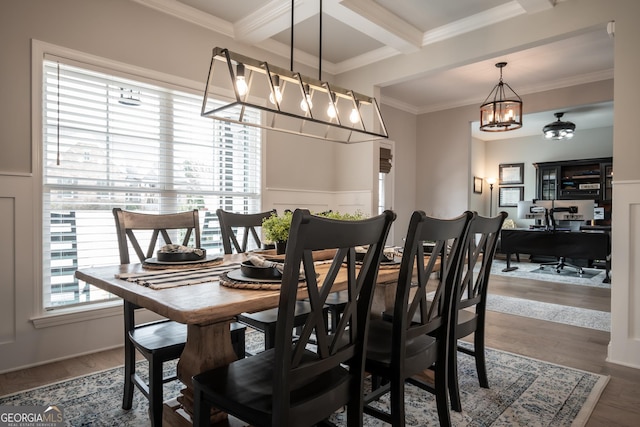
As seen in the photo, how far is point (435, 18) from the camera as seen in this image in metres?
3.44

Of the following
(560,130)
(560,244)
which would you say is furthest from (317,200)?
(560,130)

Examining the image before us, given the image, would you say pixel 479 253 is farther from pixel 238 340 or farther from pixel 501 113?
→ pixel 501 113

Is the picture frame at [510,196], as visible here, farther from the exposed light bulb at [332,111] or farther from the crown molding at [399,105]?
the exposed light bulb at [332,111]

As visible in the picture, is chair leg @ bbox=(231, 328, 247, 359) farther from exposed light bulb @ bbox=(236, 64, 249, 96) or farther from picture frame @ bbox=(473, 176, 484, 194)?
picture frame @ bbox=(473, 176, 484, 194)

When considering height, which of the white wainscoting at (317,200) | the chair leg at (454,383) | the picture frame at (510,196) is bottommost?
the chair leg at (454,383)

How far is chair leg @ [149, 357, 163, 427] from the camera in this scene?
1.52 m

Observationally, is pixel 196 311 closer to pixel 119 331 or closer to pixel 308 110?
pixel 308 110

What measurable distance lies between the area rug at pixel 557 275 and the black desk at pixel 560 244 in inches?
7.2

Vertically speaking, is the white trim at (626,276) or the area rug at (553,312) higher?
the white trim at (626,276)

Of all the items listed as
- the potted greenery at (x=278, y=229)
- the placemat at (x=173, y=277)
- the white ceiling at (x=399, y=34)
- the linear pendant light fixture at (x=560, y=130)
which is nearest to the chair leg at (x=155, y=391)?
the placemat at (x=173, y=277)

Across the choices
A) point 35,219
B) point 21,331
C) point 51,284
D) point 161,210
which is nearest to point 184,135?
point 161,210

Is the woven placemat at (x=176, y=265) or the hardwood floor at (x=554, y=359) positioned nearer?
the woven placemat at (x=176, y=265)

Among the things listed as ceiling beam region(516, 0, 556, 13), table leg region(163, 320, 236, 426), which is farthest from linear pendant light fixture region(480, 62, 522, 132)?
table leg region(163, 320, 236, 426)

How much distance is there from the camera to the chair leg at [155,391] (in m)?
1.52
